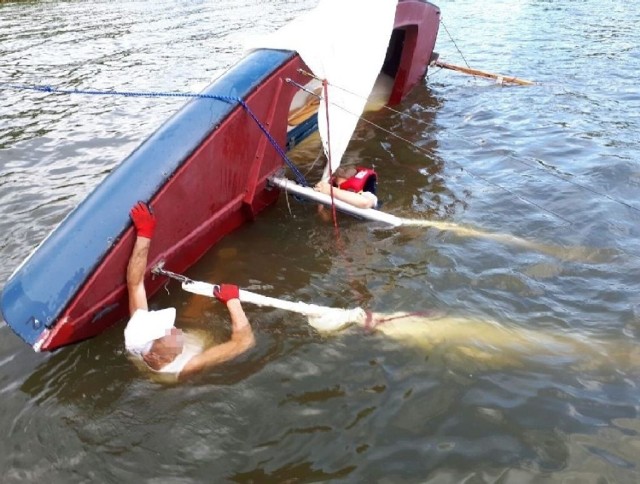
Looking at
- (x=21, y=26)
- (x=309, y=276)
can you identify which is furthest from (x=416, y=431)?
(x=21, y=26)

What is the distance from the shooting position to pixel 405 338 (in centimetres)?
439

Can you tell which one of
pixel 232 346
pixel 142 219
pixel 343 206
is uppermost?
pixel 142 219

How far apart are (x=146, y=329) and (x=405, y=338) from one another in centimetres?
199


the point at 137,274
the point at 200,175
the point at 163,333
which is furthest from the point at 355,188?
the point at 163,333

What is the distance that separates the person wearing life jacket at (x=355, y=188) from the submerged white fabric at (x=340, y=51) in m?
0.21

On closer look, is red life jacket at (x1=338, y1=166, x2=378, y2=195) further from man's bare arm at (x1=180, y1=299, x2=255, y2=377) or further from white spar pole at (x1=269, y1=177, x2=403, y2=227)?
man's bare arm at (x1=180, y1=299, x2=255, y2=377)

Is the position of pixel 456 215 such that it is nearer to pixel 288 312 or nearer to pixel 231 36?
pixel 288 312

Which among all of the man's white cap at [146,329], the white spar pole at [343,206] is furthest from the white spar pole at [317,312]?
the white spar pole at [343,206]

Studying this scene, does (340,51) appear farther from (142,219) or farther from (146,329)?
(146,329)

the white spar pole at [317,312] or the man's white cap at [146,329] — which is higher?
the man's white cap at [146,329]

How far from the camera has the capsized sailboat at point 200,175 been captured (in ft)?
13.3

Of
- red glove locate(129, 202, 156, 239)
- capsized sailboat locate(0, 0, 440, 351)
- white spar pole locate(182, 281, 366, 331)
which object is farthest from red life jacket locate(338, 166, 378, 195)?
red glove locate(129, 202, 156, 239)

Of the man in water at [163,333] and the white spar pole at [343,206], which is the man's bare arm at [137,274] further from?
the white spar pole at [343,206]

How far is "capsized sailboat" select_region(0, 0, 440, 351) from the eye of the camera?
4043mm
